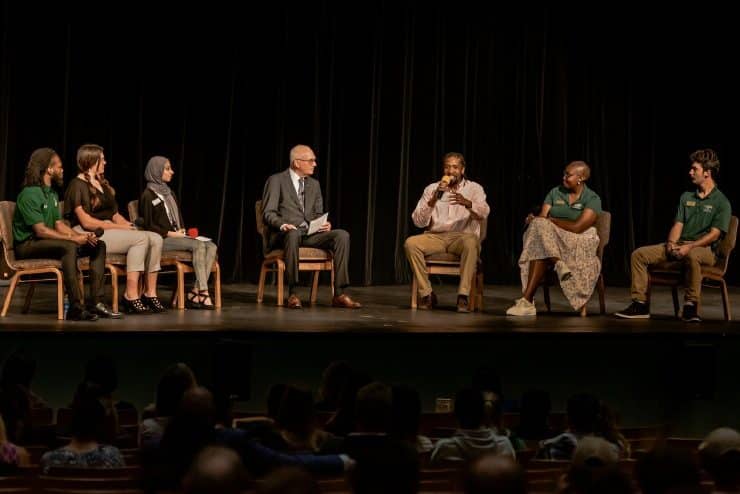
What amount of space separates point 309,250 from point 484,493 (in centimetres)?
523

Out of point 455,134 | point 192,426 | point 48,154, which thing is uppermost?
point 455,134

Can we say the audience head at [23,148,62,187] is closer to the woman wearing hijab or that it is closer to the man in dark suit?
the woman wearing hijab

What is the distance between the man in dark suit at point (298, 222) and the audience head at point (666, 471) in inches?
189

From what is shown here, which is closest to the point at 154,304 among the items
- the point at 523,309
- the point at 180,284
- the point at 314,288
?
the point at 180,284

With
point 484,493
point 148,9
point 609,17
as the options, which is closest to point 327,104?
point 148,9

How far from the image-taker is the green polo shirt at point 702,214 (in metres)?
6.90

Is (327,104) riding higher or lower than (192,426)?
higher

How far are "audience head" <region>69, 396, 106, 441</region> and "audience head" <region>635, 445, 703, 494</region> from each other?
1558mm

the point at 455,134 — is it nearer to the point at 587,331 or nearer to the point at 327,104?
the point at 327,104

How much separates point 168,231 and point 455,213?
1.76 meters

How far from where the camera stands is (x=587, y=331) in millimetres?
6199

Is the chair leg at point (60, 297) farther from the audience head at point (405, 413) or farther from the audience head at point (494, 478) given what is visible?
the audience head at point (494, 478)

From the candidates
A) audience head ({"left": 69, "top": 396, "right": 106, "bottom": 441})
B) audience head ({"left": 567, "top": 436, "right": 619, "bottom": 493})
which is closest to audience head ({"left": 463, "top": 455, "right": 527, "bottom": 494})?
audience head ({"left": 567, "top": 436, "right": 619, "bottom": 493})

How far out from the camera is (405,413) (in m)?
Answer: 3.62
